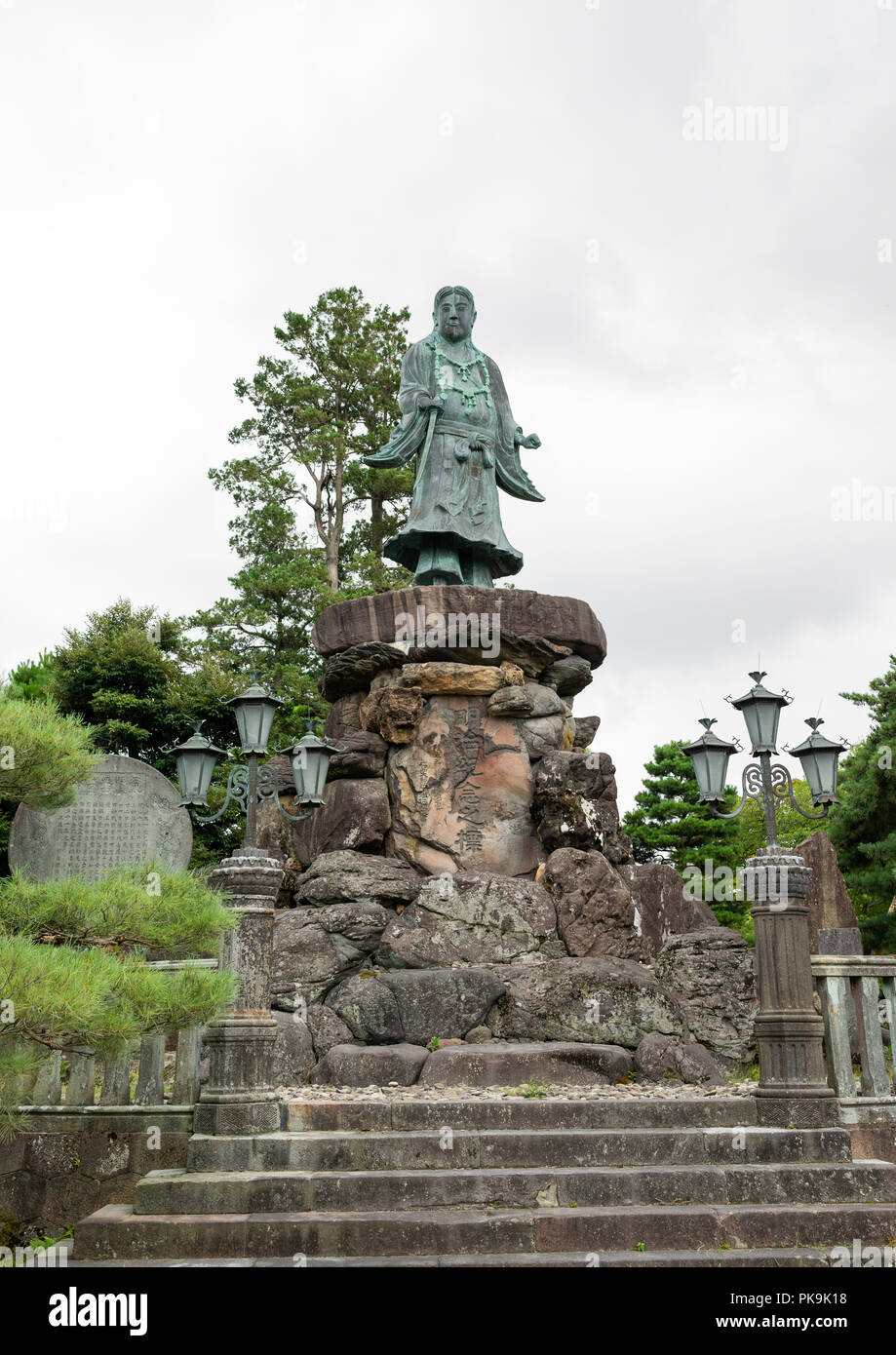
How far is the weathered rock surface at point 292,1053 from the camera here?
7.88 metres

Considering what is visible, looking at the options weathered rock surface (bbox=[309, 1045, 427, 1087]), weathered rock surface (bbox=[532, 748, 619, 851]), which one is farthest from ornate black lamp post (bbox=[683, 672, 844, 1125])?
weathered rock surface (bbox=[532, 748, 619, 851])

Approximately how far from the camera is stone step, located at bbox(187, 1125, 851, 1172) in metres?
6.21

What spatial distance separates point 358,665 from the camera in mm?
10703

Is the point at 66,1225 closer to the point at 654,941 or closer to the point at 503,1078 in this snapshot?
the point at 503,1078

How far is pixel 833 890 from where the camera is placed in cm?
1373

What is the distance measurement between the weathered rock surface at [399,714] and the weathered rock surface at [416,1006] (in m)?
2.55

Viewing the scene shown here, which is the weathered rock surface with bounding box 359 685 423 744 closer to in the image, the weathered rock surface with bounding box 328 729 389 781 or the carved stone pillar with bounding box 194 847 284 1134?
the weathered rock surface with bounding box 328 729 389 781

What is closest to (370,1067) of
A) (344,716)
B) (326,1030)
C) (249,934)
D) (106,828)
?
(326,1030)

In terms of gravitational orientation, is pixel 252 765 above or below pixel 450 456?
below

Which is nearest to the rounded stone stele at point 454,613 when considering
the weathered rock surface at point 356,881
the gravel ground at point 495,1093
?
the weathered rock surface at point 356,881

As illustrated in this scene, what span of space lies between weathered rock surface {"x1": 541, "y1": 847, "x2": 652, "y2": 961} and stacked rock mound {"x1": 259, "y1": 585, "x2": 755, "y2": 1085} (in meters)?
0.02

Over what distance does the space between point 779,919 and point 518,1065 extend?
2053 millimetres

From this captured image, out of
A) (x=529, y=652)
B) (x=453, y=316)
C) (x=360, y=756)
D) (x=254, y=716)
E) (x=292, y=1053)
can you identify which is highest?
(x=453, y=316)
